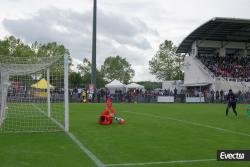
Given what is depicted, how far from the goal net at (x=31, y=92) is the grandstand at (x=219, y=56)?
101ft

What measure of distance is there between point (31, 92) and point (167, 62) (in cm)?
Result: 7180

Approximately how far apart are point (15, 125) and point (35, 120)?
2.18 meters

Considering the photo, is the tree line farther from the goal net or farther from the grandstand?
the goal net

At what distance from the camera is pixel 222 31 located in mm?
57000

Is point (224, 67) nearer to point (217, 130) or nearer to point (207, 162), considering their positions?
point (217, 130)

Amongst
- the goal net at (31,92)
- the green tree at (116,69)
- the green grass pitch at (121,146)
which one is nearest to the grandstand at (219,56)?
the goal net at (31,92)

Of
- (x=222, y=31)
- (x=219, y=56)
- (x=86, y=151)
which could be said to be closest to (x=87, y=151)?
(x=86, y=151)

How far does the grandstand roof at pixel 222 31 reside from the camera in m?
52.0

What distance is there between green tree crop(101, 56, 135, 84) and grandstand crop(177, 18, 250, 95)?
189 feet

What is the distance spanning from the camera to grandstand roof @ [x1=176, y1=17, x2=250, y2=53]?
171 ft

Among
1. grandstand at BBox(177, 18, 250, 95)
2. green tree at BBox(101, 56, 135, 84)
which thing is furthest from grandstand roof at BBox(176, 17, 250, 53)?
green tree at BBox(101, 56, 135, 84)

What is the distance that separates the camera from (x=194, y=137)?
41.7 feet

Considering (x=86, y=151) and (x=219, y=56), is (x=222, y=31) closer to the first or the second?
(x=219, y=56)

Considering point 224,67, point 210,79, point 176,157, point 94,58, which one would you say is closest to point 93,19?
point 94,58
